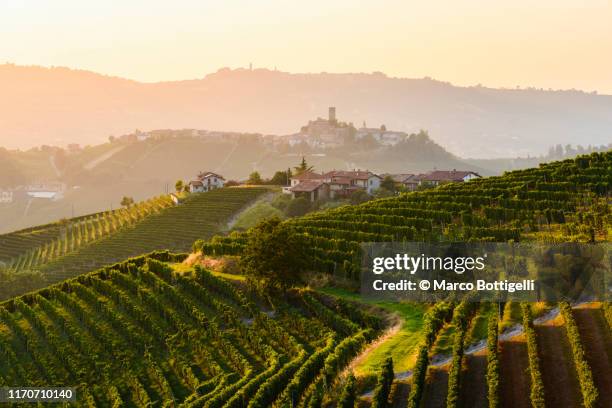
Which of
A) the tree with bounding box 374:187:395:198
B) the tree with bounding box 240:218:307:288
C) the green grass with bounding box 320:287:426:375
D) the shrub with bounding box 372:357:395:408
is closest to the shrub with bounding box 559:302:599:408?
the green grass with bounding box 320:287:426:375

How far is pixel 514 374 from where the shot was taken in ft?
80.3

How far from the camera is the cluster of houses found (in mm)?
91688

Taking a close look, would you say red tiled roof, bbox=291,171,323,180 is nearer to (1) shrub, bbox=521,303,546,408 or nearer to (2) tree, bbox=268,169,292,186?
(2) tree, bbox=268,169,292,186

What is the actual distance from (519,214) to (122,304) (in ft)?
90.3

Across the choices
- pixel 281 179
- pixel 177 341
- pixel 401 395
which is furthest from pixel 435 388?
pixel 281 179

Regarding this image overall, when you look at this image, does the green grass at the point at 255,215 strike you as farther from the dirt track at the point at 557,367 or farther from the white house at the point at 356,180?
the dirt track at the point at 557,367

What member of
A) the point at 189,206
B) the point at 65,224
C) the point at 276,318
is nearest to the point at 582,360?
the point at 276,318

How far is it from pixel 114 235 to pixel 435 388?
6856cm

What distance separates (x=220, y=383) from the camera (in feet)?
100

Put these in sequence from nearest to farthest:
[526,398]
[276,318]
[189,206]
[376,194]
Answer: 1. [526,398]
2. [276,318]
3. [376,194]
4. [189,206]

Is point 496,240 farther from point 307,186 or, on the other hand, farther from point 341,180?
point 341,180

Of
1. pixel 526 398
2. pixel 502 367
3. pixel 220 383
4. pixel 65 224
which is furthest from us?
pixel 65 224

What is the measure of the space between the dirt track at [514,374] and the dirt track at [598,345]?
226cm

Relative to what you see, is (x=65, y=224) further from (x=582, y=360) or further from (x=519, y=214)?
(x=582, y=360)
